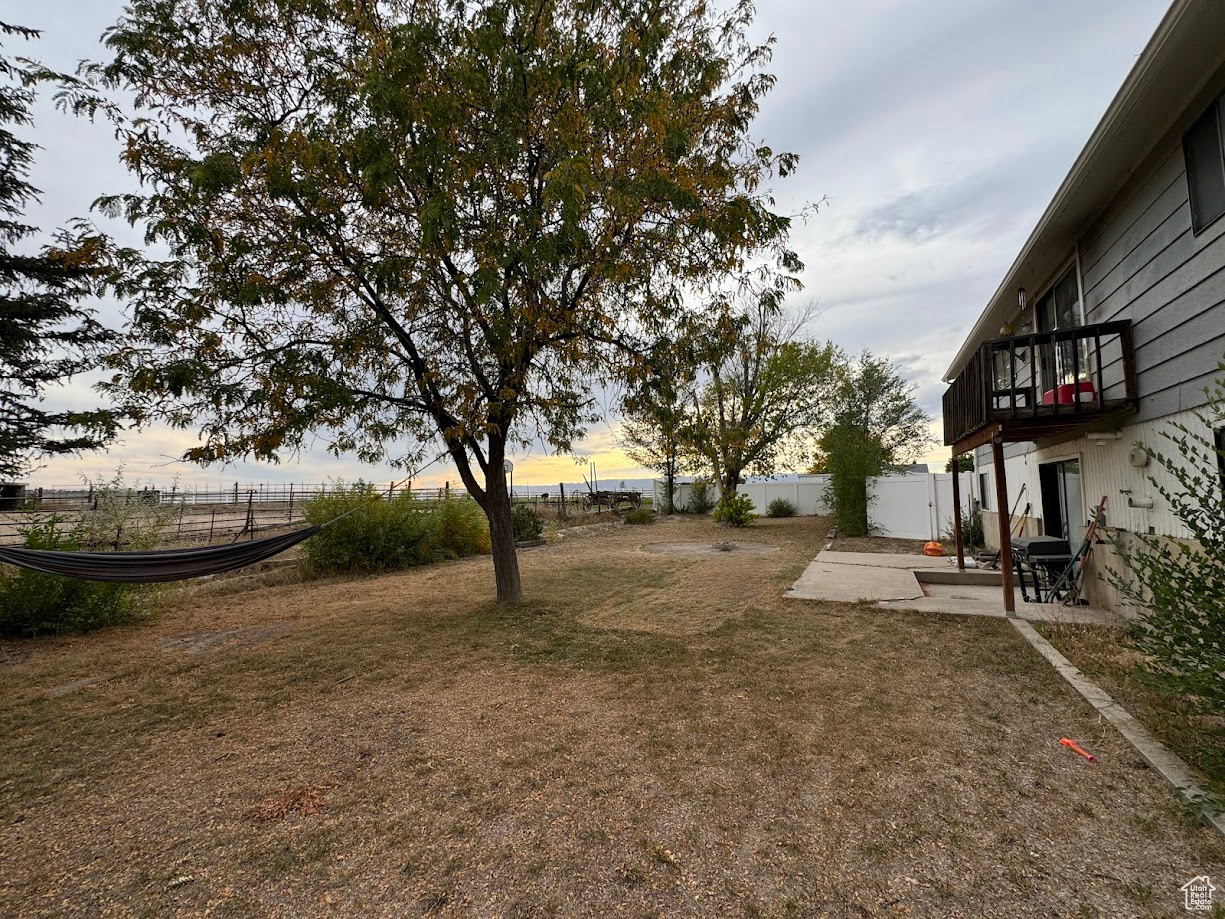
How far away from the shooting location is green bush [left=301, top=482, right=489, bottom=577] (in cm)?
817

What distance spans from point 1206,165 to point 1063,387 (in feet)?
6.10

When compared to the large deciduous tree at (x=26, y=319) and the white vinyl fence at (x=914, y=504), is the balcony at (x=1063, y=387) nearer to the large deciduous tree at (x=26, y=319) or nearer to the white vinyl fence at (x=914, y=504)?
the white vinyl fence at (x=914, y=504)

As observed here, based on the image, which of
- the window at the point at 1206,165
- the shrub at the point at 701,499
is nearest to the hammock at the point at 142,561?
the window at the point at 1206,165

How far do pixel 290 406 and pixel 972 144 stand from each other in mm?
7852

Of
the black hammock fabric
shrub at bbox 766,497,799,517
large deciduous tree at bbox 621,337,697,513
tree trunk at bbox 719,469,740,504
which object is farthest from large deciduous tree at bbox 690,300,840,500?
the black hammock fabric

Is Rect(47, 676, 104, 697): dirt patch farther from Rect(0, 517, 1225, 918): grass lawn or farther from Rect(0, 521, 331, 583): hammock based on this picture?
Rect(0, 521, 331, 583): hammock

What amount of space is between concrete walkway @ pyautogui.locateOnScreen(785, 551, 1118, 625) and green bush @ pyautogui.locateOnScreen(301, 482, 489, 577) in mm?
6047

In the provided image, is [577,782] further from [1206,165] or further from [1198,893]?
[1206,165]

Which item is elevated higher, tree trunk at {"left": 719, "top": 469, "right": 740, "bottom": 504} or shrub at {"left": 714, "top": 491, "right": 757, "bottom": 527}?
tree trunk at {"left": 719, "top": 469, "right": 740, "bottom": 504}

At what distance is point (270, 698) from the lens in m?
3.43

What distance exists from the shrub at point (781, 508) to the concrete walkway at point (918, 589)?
12474mm

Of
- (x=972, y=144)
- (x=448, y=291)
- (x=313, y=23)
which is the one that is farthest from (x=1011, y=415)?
(x=313, y=23)

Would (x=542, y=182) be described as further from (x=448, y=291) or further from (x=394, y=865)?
(x=394, y=865)

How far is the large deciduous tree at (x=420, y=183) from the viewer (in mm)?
4180
